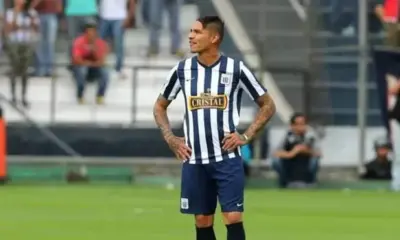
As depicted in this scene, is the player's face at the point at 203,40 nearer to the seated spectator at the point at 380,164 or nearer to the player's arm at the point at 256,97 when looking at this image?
the player's arm at the point at 256,97

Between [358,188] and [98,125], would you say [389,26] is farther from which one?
[98,125]

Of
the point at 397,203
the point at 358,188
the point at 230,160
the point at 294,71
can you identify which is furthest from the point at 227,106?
the point at 294,71

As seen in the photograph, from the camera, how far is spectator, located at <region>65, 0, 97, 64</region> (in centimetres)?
2530

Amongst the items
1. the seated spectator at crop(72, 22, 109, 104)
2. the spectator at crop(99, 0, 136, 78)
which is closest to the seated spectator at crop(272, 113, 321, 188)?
the seated spectator at crop(72, 22, 109, 104)

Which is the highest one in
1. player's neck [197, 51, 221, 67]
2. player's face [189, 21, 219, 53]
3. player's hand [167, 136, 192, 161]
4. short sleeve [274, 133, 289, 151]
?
player's face [189, 21, 219, 53]

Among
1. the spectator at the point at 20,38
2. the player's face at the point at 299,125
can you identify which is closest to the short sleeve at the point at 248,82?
the player's face at the point at 299,125

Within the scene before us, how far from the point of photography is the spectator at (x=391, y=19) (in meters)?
24.3

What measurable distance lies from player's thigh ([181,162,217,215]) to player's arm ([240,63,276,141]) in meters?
0.45

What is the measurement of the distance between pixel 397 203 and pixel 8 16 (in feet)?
31.1

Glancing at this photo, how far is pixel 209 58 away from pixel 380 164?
1369 cm

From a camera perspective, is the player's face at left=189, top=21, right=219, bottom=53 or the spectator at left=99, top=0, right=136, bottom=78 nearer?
the player's face at left=189, top=21, right=219, bottom=53

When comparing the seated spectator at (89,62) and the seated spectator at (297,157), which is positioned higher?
the seated spectator at (89,62)

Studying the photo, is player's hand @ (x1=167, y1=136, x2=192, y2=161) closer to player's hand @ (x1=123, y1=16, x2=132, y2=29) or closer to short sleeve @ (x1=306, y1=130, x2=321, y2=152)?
short sleeve @ (x1=306, y1=130, x2=321, y2=152)

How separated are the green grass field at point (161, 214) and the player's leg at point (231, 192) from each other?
333 cm
